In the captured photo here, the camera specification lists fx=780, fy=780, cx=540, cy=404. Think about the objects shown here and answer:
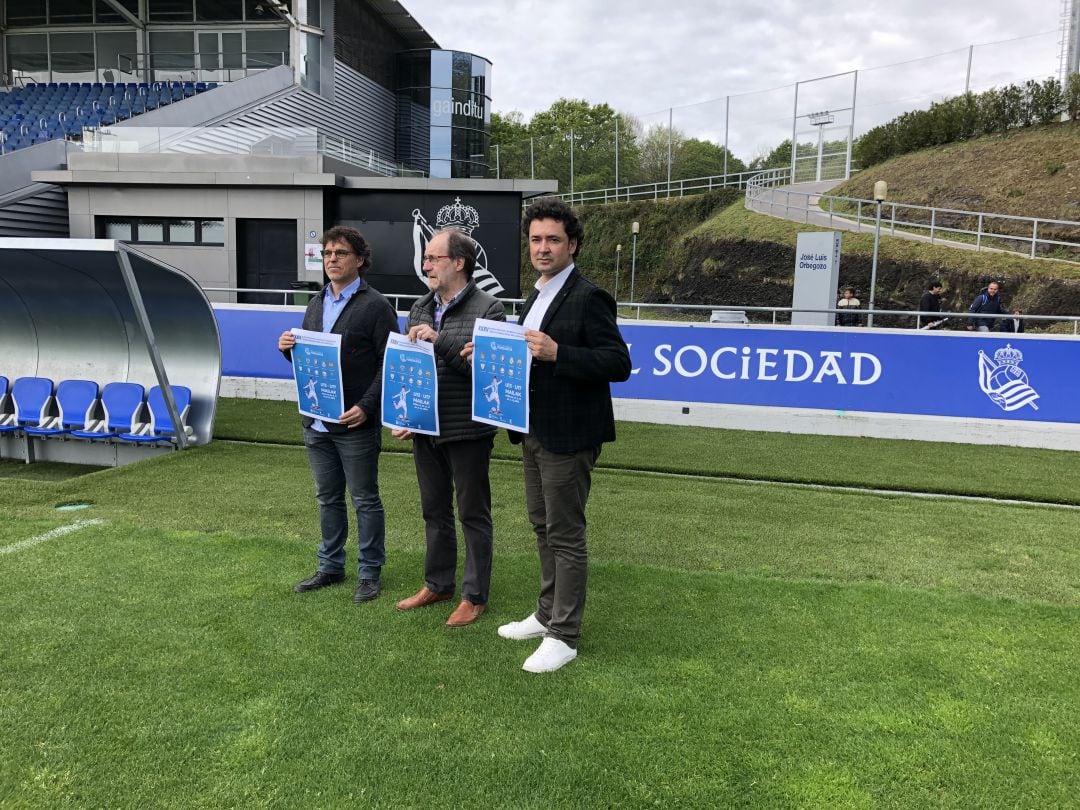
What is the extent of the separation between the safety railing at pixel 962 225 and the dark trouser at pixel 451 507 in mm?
21535

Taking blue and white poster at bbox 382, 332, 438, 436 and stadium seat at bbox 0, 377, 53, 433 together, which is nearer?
blue and white poster at bbox 382, 332, 438, 436

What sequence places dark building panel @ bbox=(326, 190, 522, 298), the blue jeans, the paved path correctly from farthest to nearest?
the paved path < dark building panel @ bbox=(326, 190, 522, 298) < the blue jeans

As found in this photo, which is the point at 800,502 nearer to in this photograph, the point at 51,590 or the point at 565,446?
the point at 565,446

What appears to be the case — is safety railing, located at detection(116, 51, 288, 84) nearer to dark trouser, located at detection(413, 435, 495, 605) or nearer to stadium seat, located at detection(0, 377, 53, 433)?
stadium seat, located at detection(0, 377, 53, 433)

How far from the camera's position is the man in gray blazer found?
12.6ft

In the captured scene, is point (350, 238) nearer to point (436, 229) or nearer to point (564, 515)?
point (564, 515)

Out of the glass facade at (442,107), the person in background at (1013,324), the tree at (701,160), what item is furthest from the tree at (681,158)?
the person in background at (1013,324)

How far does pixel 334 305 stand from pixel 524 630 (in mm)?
2040

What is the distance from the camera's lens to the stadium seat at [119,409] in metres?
8.62

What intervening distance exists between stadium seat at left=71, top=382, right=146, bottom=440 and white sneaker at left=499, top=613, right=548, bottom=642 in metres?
6.42

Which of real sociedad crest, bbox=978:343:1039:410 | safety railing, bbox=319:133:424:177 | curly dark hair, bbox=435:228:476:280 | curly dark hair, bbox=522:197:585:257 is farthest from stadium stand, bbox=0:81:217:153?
curly dark hair, bbox=522:197:585:257

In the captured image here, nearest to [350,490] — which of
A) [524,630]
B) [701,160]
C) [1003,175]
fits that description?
[524,630]

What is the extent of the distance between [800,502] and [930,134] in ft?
98.2

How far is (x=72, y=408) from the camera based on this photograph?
8.88 meters
